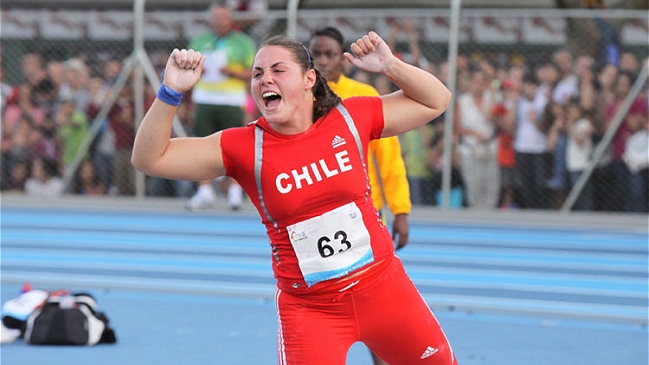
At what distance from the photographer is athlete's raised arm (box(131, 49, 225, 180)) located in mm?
4148

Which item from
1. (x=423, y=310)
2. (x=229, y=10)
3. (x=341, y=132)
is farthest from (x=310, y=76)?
(x=229, y=10)

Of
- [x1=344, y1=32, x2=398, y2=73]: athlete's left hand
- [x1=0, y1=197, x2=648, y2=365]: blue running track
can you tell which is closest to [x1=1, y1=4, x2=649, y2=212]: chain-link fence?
[x1=0, y1=197, x2=648, y2=365]: blue running track

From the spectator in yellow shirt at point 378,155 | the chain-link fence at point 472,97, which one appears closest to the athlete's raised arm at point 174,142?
the spectator in yellow shirt at point 378,155

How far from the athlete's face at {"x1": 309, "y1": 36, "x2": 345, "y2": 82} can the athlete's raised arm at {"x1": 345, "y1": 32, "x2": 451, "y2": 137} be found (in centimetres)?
174

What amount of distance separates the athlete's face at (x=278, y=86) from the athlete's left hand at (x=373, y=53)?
0.79ft

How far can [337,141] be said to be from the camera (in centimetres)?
433

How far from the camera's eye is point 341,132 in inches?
171

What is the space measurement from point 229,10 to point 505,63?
3.54 m

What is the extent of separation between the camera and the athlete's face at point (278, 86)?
421cm

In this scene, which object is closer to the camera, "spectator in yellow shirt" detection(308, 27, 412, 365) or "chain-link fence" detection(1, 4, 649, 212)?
"spectator in yellow shirt" detection(308, 27, 412, 365)

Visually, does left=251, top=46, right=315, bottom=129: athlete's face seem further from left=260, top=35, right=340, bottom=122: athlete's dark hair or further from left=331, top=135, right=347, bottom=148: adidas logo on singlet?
left=331, top=135, right=347, bottom=148: adidas logo on singlet

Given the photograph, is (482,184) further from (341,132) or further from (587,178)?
(341,132)

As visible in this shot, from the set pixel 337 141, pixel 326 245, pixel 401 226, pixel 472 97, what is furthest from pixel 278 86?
pixel 472 97

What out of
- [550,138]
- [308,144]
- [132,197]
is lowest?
[132,197]
